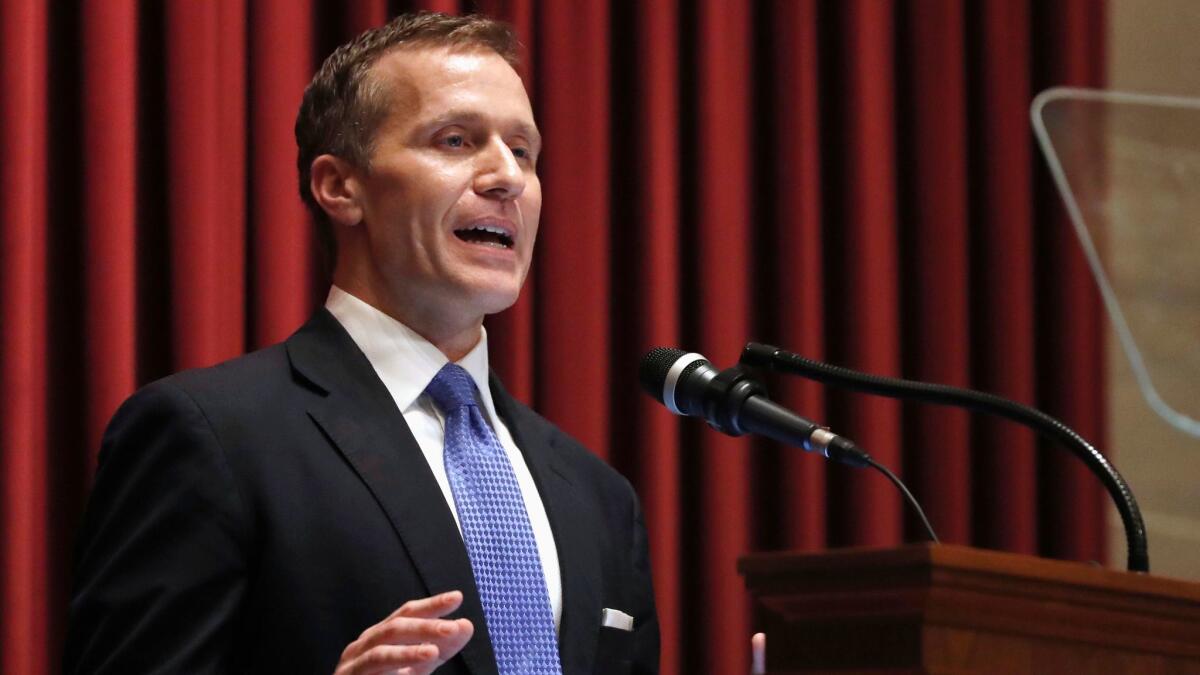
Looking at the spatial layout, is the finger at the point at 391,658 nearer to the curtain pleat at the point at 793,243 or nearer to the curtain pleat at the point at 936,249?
the curtain pleat at the point at 793,243

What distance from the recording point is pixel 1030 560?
3.88ft

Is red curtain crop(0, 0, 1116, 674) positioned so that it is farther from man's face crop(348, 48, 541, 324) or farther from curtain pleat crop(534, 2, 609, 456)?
man's face crop(348, 48, 541, 324)

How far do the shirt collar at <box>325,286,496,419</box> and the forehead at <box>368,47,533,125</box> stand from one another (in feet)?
0.80

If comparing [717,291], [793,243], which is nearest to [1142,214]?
[793,243]

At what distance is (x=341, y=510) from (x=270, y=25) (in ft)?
3.34

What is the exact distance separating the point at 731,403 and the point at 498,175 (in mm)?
558

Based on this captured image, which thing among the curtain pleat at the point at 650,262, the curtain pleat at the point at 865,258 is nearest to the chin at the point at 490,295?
the curtain pleat at the point at 650,262

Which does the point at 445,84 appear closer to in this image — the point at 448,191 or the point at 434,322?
the point at 448,191

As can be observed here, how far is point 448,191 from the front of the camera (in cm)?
192

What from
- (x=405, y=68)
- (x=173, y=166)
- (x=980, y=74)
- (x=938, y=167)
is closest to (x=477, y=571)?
(x=405, y=68)

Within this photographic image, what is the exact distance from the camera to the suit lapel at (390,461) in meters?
1.67

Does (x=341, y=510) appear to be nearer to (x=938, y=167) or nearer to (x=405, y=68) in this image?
(x=405, y=68)

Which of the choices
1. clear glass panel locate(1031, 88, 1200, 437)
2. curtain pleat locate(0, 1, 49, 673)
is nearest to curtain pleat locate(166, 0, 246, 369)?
curtain pleat locate(0, 1, 49, 673)

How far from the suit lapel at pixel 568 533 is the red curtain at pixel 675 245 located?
534 mm
